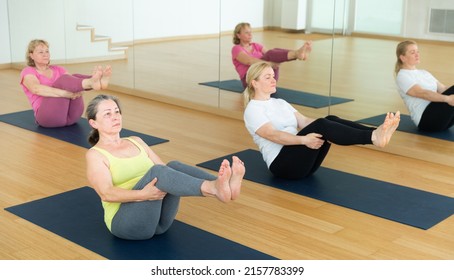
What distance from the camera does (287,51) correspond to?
4.96 metres

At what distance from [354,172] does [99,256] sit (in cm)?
183

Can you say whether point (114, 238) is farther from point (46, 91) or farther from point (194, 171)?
point (46, 91)

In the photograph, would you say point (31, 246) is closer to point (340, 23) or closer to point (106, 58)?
point (340, 23)

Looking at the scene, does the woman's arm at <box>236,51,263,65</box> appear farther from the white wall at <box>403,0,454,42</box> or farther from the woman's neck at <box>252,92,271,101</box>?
the woman's neck at <box>252,92,271,101</box>

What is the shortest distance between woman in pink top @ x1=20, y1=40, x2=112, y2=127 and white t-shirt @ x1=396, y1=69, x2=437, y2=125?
216cm

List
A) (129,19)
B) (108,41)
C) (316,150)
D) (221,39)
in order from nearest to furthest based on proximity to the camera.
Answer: (316,150) → (221,39) → (129,19) → (108,41)

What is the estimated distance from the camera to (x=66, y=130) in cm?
491

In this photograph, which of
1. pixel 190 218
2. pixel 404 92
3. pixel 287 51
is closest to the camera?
pixel 190 218

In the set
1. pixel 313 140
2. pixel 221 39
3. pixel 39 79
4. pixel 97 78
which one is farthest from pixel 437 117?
pixel 39 79

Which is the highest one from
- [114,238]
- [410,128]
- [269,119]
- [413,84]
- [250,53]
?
[250,53]

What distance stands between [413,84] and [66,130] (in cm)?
252

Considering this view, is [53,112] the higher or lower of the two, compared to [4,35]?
lower

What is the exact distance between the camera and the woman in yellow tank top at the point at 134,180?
8.47 feet

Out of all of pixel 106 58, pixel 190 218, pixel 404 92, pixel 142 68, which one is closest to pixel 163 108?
pixel 142 68
